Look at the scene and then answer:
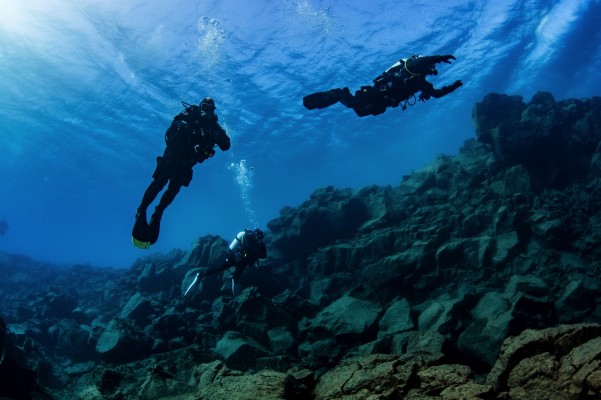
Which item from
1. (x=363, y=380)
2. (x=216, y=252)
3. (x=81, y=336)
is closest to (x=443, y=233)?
(x=363, y=380)

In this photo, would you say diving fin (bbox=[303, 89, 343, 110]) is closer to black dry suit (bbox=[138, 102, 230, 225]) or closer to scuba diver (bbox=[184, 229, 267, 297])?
black dry suit (bbox=[138, 102, 230, 225])

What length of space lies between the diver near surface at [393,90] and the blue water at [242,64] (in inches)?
498

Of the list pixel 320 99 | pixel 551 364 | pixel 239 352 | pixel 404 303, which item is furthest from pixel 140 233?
pixel 551 364

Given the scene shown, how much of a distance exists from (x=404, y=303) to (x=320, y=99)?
5268 mm

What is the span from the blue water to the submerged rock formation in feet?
32.3

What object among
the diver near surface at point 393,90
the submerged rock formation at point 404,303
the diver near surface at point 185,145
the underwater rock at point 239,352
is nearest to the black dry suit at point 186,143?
the diver near surface at point 185,145

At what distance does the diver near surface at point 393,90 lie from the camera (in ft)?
23.9

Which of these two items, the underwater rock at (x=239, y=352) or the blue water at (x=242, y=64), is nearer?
the underwater rock at (x=239, y=352)

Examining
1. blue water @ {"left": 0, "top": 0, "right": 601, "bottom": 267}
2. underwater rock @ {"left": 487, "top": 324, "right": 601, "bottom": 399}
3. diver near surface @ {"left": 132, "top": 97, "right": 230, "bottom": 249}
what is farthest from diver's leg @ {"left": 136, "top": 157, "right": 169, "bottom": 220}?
blue water @ {"left": 0, "top": 0, "right": 601, "bottom": 267}

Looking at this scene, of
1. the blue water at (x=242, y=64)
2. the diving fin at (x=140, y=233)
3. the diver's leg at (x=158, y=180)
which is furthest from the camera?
A: the blue water at (x=242, y=64)

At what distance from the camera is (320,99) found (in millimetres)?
7570

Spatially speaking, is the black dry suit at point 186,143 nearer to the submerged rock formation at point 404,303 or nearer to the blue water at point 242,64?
the submerged rock formation at point 404,303

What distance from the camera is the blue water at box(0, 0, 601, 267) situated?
740 inches

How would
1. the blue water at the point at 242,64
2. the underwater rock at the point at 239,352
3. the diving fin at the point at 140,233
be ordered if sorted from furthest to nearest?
the blue water at the point at 242,64
the underwater rock at the point at 239,352
the diving fin at the point at 140,233
